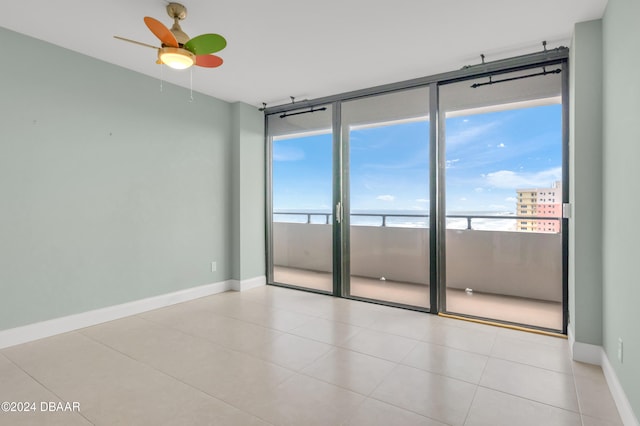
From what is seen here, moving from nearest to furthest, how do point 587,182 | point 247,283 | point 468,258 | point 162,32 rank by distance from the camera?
point 162,32, point 587,182, point 468,258, point 247,283

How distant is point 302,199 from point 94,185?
2668 mm

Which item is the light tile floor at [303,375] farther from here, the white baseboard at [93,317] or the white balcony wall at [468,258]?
the white balcony wall at [468,258]

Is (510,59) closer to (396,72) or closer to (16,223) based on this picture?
(396,72)

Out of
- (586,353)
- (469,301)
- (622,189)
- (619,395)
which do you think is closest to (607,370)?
(586,353)

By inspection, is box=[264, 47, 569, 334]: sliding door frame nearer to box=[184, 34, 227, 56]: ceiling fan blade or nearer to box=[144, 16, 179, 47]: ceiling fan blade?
box=[184, 34, 227, 56]: ceiling fan blade

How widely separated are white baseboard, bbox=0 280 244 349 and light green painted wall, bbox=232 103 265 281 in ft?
2.03

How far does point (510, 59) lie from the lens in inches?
132

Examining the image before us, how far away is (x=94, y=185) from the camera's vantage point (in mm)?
3438

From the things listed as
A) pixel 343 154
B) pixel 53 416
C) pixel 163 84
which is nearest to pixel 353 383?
pixel 53 416

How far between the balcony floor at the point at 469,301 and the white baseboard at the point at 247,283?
87 cm

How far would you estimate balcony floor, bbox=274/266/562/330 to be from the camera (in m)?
3.42

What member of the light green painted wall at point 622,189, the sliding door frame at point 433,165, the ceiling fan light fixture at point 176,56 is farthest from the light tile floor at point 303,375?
the ceiling fan light fixture at point 176,56

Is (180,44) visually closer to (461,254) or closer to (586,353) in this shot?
(461,254)

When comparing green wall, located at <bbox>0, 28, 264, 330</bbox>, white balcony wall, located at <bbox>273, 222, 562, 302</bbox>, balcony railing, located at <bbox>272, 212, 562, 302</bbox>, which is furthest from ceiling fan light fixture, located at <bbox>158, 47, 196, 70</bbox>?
white balcony wall, located at <bbox>273, 222, 562, 302</bbox>
